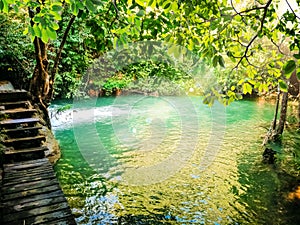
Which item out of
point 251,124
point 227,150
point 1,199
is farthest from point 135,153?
point 251,124

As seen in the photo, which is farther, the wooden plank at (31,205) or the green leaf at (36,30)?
the wooden plank at (31,205)

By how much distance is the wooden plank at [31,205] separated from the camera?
10.5 ft

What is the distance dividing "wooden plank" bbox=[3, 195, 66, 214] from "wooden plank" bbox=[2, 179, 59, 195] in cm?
36

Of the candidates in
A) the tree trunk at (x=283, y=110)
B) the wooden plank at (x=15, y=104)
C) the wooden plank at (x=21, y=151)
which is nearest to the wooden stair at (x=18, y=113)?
the wooden plank at (x=15, y=104)

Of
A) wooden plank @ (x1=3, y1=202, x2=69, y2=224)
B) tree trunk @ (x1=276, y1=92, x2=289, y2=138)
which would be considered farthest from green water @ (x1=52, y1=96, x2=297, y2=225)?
wooden plank @ (x1=3, y1=202, x2=69, y2=224)

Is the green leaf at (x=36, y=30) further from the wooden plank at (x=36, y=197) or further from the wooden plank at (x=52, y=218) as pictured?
the wooden plank at (x=36, y=197)

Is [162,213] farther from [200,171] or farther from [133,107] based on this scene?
[133,107]

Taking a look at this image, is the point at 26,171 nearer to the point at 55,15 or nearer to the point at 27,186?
the point at 27,186

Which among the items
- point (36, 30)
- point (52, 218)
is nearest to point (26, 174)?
point (52, 218)

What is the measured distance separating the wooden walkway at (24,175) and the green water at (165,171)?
4.50 feet

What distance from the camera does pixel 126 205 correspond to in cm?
564

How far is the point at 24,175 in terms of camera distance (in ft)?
13.7

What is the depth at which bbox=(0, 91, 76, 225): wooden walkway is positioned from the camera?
313cm

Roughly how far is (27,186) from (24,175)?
459mm
